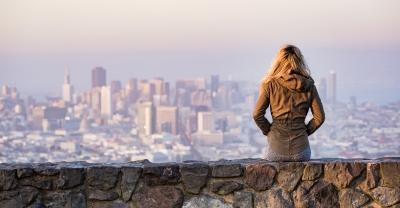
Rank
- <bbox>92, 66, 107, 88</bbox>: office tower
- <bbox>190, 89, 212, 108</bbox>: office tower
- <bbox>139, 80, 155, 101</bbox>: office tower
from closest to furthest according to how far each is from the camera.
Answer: <bbox>190, 89, 212, 108</bbox>: office tower
<bbox>139, 80, 155, 101</bbox>: office tower
<bbox>92, 66, 107, 88</bbox>: office tower

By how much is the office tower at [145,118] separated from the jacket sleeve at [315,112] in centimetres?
6010

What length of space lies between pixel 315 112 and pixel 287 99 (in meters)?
0.25

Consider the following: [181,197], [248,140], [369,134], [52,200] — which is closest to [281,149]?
[181,197]

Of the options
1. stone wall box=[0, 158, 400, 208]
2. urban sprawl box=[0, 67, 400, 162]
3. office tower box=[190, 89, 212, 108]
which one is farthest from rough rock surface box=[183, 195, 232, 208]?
office tower box=[190, 89, 212, 108]

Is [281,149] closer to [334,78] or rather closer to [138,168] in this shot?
[138,168]

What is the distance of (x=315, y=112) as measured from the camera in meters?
6.56

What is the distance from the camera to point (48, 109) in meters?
A: 72.7

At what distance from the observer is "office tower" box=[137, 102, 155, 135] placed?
2680 inches

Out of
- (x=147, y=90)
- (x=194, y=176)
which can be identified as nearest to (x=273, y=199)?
(x=194, y=176)

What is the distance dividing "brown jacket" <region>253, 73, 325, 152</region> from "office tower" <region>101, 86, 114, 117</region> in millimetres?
68653

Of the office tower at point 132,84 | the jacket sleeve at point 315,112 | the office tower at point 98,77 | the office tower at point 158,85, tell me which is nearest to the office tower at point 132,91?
the office tower at point 132,84

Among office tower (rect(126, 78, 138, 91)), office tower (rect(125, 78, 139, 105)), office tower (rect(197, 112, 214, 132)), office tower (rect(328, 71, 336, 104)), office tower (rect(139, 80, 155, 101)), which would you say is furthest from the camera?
office tower (rect(126, 78, 138, 91))

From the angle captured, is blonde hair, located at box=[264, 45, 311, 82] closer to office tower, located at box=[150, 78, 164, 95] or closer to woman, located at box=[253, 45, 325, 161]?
woman, located at box=[253, 45, 325, 161]

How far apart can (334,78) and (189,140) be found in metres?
20.0
